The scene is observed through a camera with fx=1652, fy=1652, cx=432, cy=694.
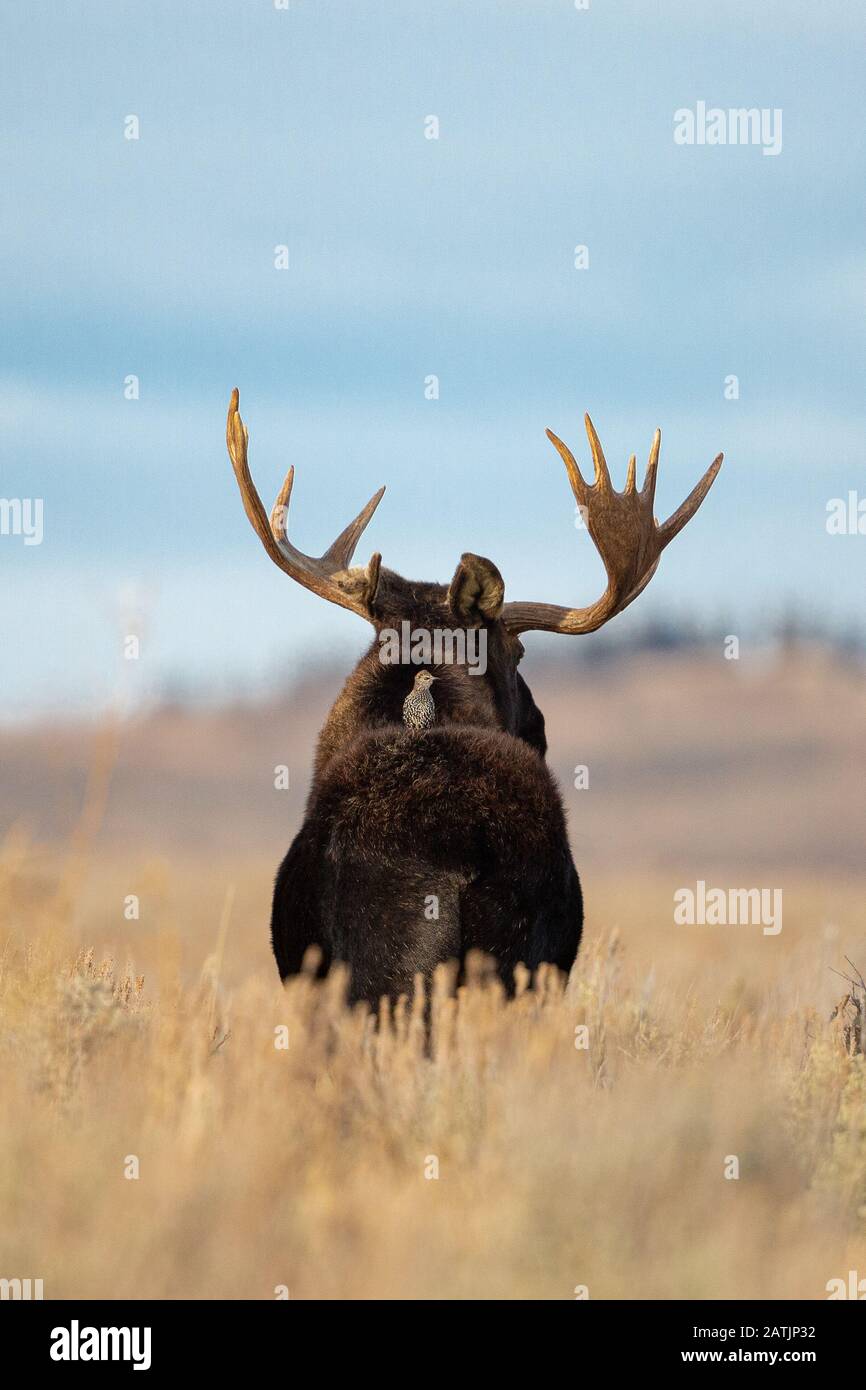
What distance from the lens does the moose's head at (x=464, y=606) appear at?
303 inches

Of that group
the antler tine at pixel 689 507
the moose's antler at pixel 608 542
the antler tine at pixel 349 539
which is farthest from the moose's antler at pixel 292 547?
the antler tine at pixel 689 507

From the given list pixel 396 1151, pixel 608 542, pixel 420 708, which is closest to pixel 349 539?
pixel 608 542

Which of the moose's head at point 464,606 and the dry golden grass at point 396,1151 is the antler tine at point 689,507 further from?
the dry golden grass at point 396,1151

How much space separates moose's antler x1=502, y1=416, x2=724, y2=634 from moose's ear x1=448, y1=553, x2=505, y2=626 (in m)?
0.67

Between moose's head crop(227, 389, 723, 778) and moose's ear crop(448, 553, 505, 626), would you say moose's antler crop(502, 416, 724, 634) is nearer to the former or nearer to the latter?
moose's head crop(227, 389, 723, 778)

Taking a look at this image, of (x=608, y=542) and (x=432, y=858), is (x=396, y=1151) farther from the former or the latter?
(x=608, y=542)

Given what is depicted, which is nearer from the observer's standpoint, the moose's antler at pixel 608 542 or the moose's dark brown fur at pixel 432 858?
the moose's dark brown fur at pixel 432 858

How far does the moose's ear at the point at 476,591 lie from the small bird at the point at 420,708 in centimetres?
44

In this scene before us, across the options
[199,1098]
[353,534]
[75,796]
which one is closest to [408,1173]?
[199,1098]

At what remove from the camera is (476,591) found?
769 cm

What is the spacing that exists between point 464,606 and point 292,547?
1.80m

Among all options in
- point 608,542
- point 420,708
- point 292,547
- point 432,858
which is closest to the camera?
point 432,858
